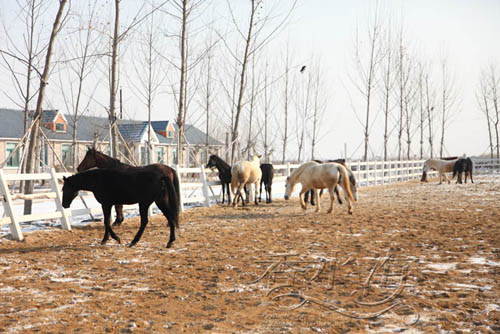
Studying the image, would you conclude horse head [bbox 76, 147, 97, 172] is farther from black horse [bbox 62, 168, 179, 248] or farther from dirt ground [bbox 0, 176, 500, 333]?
black horse [bbox 62, 168, 179, 248]

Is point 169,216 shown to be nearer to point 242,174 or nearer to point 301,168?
point 301,168

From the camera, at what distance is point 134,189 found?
712cm

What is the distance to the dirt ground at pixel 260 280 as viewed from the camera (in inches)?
150

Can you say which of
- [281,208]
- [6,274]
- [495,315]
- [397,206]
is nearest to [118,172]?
[6,274]

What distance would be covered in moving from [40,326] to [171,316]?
105 centimetres

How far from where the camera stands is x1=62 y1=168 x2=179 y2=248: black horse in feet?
23.3

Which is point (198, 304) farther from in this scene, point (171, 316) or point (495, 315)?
point (495, 315)

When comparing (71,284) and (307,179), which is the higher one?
(307,179)

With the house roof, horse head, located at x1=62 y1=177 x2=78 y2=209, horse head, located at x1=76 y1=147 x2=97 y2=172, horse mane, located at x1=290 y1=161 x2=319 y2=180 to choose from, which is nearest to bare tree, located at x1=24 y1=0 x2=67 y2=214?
horse head, located at x1=76 y1=147 x2=97 y2=172

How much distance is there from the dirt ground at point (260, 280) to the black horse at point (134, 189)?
60 centimetres

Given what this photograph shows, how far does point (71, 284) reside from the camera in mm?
5043

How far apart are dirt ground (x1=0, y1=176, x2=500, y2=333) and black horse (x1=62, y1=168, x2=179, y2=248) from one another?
0.60m

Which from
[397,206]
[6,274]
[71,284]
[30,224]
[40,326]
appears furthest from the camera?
[397,206]

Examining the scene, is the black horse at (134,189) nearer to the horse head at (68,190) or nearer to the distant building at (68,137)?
the horse head at (68,190)
